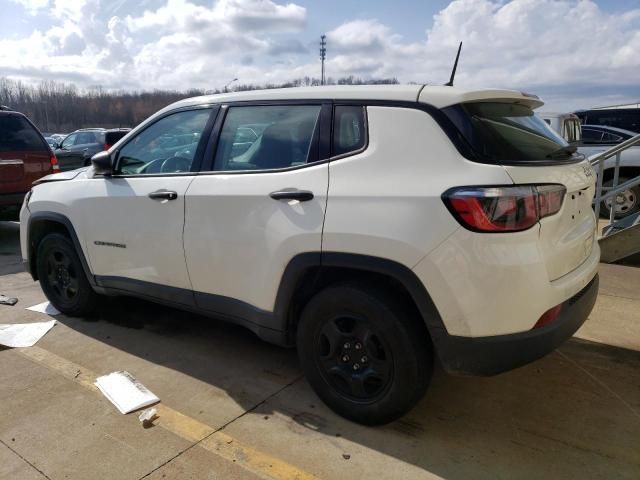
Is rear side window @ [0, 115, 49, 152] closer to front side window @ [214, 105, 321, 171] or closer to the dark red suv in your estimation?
the dark red suv

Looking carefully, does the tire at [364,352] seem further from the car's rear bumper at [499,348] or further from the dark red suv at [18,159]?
the dark red suv at [18,159]

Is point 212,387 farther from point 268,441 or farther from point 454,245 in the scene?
point 454,245

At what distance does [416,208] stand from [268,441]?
1.46 meters

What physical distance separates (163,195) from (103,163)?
762 millimetres

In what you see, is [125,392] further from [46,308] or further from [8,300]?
[8,300]

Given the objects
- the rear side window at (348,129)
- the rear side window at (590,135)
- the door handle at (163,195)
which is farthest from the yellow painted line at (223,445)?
the rear side window at (590,135)

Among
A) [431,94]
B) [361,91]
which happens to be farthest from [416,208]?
[361,91]

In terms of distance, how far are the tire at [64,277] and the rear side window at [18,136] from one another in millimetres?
3854

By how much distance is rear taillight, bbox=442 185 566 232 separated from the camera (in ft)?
7.39

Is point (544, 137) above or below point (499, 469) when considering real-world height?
above

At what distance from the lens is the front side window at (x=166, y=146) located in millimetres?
3467

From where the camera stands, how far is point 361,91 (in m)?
2.82

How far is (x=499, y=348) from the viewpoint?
7.69 feet

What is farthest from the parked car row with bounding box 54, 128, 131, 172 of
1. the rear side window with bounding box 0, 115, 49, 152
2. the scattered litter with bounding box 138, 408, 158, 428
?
the scattered litter with bounding box 138, 408, 158, 428
